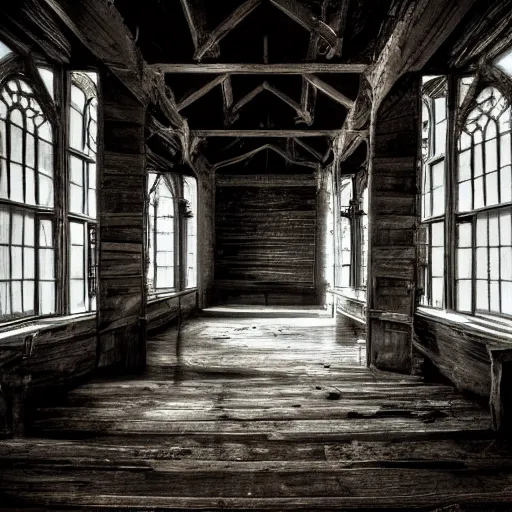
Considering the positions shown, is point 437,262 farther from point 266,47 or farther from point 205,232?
point 205,232

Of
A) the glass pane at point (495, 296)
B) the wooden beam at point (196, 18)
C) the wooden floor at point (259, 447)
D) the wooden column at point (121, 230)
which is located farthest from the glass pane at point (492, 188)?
the wooden column at point (121, 230)

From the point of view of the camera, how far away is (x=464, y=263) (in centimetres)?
502

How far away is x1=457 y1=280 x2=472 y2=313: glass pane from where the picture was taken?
492cm

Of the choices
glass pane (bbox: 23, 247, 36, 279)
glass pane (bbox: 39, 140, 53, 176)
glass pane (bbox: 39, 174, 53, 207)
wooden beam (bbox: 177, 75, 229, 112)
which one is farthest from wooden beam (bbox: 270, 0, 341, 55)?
glass pane (bbox: 23, 247, 36, 279)

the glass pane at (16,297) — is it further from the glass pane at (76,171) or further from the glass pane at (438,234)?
the glass pane at (438,234)

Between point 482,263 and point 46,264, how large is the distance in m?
5.29

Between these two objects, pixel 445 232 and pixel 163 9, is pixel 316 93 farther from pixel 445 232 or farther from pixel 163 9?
pixel 445 232

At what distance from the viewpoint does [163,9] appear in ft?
17.2

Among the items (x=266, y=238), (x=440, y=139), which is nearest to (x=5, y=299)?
(x=440, y=139)

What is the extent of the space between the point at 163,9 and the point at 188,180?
16.9 feet

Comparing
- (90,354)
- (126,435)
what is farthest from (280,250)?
(126,435)

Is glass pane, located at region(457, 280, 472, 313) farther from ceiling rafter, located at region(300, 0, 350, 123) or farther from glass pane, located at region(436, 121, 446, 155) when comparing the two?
ceiling rafter, located at region(300, 0, 350, 123)

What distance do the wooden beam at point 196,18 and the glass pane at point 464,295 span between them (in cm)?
471

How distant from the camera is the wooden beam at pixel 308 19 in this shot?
16.1 ft
